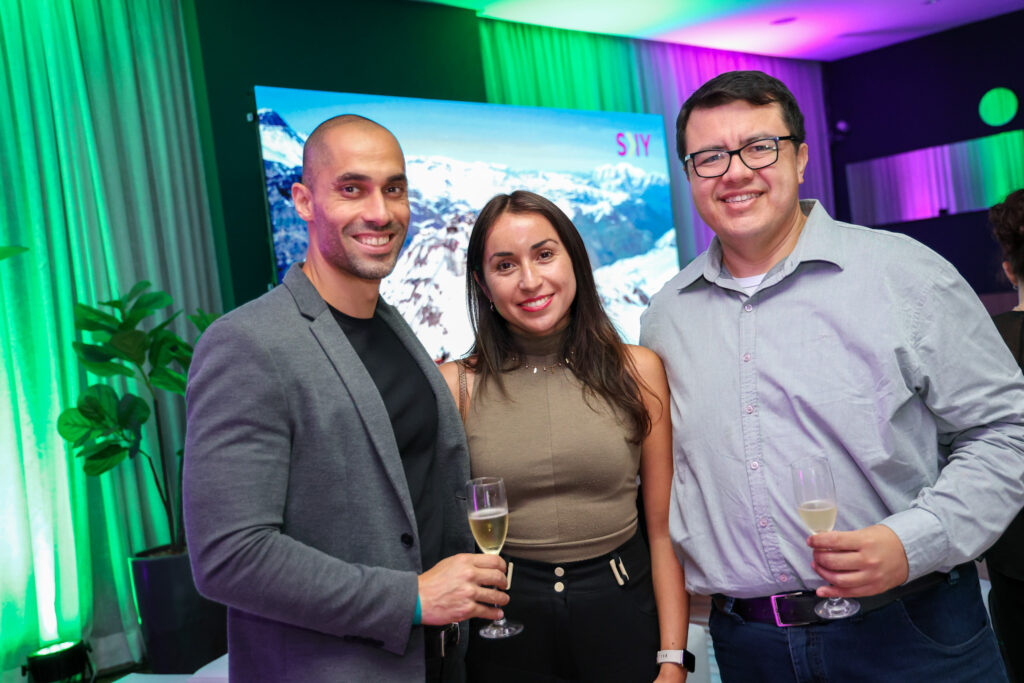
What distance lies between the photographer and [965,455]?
1586 millimetres

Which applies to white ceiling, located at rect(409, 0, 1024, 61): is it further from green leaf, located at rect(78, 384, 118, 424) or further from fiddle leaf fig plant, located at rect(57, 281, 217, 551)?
green leaf, located at rect(78, 384, 118, 424)

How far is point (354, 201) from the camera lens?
170 cm

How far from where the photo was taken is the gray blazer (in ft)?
4.61

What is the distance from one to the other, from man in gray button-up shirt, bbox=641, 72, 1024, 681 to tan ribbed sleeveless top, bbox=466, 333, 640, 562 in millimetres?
203

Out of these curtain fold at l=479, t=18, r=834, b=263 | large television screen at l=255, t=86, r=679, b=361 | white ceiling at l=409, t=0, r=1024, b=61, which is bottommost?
large television screen at l=255, t=86, r=679, b=361

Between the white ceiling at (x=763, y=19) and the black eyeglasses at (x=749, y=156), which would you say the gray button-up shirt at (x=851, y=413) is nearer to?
the black eyeglasses at (x=749, y=156)

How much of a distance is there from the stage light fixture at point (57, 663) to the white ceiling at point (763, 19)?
4.57 metres

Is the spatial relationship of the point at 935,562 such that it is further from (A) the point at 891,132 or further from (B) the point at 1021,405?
(A) the point at 891,132

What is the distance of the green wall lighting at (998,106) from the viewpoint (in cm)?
870

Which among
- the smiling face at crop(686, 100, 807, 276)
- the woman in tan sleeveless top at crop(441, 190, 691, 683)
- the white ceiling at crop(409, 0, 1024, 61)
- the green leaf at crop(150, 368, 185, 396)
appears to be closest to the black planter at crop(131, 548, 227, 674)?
the green leaf at crop(150, 368, 185, 396)

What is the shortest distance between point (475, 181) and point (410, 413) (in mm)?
4169

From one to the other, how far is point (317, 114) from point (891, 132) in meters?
7.29

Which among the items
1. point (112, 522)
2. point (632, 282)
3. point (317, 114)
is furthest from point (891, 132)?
point (112, 522)

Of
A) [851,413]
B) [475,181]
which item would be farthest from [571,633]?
[475,181]
